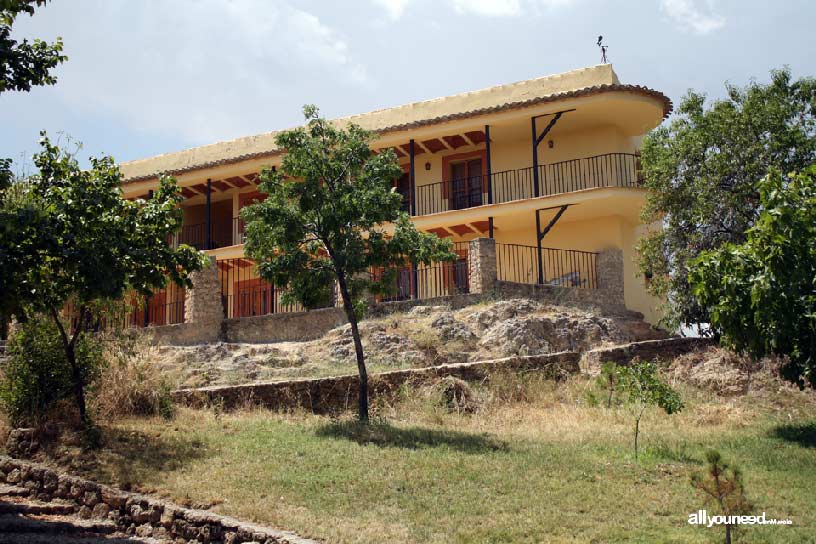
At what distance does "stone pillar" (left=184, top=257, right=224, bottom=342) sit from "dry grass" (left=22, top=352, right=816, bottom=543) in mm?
5584

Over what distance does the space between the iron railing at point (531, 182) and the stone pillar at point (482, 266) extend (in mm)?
3608

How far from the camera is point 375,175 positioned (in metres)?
15.5

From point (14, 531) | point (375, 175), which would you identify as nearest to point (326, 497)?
point (14, 531)

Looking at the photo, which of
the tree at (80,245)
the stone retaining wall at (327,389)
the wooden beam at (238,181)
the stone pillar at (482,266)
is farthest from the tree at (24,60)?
the wooden beam at (238,181)

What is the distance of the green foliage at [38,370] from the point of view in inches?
538

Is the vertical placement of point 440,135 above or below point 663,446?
above

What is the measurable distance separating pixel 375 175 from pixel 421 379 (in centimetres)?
380

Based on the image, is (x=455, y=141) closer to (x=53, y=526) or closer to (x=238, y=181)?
(x=238, y=181)

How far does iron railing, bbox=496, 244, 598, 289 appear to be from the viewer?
22.3m

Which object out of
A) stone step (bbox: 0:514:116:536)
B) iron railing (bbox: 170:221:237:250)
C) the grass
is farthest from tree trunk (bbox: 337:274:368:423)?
iron railing (bbox: 170:221:237:250)

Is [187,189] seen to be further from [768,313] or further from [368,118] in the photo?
[768,313]

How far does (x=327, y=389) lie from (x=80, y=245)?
18.9 ft

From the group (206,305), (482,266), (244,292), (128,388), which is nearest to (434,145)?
(482,266)

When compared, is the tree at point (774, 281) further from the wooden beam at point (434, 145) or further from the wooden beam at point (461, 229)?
the wooden beam at point (434, 145)
